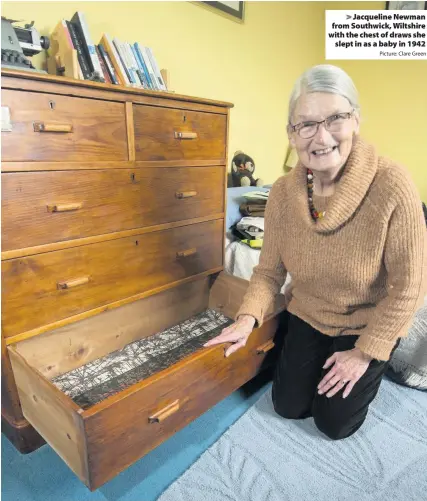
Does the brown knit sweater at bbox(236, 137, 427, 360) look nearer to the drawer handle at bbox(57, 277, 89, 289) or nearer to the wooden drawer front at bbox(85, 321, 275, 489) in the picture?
the wooden drawer front at bbox(85, 321, 275, 489)

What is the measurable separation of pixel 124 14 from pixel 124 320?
4.26ft

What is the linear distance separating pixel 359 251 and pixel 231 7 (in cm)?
176

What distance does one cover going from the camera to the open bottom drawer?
2.59 ft

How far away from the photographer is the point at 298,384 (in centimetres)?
122

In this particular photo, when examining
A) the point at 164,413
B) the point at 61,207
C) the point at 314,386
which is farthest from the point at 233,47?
the point at 164,413

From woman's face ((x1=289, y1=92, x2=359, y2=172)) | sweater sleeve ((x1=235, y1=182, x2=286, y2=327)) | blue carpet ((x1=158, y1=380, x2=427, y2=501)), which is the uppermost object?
woman's face ((x1=289, y1=92, x2=359, y2=172))

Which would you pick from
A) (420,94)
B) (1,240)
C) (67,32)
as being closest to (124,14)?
(67,32)

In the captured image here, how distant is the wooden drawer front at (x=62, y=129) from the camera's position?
0.91 m

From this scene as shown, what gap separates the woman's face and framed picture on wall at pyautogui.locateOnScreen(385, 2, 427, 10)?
2390mm

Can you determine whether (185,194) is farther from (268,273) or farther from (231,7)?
(231,7)

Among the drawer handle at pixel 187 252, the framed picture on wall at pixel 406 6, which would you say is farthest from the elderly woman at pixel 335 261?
the framed picture on wall at pixel 406 6

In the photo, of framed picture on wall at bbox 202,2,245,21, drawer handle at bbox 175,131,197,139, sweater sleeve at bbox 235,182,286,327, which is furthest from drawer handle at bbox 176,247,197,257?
framed picture on wall at bbox 202,2,245,21

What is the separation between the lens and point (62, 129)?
978mm

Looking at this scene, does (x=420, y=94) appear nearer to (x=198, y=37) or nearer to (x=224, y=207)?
(x=198, y=37)
